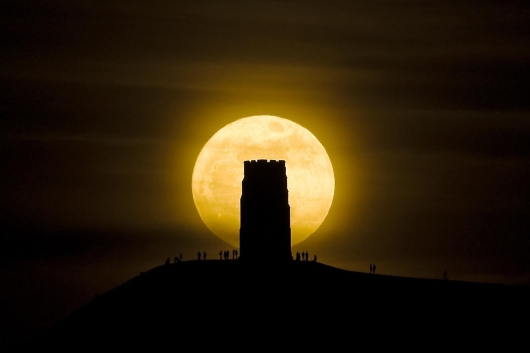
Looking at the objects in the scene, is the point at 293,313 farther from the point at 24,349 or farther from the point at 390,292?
the point at 24,349

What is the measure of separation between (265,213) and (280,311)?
1278 cm

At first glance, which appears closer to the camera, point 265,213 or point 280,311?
point 280,311

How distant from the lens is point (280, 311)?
256 feet

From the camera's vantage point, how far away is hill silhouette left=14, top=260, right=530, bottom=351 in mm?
75500

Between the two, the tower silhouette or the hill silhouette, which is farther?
the tower silhouette

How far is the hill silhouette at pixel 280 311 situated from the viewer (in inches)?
2972

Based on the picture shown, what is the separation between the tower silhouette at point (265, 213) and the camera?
88.3 metres

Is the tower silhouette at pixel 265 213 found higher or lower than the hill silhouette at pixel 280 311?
higher

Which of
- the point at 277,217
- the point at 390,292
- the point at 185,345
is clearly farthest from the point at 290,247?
the point at 185,345

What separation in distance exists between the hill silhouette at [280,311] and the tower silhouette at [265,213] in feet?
8.19

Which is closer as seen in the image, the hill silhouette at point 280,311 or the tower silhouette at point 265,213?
the hill silhouette at point 280,311

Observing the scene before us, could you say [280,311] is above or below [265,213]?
below

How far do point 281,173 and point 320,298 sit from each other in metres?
13.5

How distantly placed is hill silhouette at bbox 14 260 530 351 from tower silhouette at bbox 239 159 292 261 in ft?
8.19
